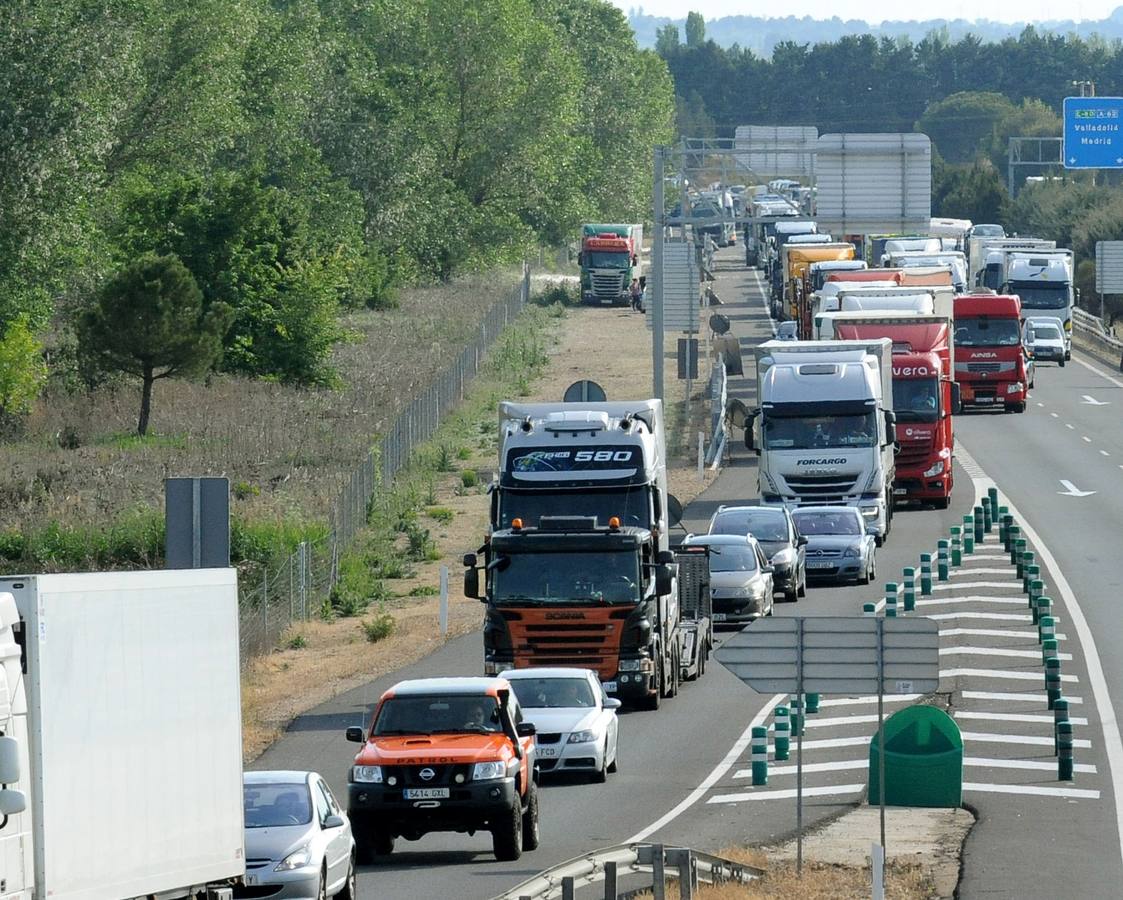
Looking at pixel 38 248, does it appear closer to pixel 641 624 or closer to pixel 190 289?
pixel 190 289

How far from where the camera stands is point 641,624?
27.5 meters

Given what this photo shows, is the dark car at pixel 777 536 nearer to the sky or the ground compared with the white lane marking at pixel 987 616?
nearer to the sky

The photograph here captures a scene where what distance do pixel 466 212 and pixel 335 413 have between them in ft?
125

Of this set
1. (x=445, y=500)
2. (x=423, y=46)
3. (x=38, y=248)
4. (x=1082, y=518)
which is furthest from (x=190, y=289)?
(x=423, y=46)

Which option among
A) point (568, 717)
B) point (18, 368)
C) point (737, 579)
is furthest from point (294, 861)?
point (18, 368)

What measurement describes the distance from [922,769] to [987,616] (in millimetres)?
14565

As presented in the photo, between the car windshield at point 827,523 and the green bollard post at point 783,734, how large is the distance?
14.8 m

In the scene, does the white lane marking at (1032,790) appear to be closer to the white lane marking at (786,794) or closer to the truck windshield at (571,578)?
the white lane marking at (786,794)

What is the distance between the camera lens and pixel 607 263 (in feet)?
347

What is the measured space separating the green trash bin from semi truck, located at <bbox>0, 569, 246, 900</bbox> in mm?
8778

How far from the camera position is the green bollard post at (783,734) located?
83.5 ft

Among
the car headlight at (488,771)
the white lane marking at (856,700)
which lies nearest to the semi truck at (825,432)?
the white lane marking at (856,700)

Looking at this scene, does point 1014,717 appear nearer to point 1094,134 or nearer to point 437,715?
point 437,715

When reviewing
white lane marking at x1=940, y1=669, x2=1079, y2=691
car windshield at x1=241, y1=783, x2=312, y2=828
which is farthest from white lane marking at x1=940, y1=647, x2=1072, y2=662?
car windshield at x1=241, y1=783, x2=312, y2=828
